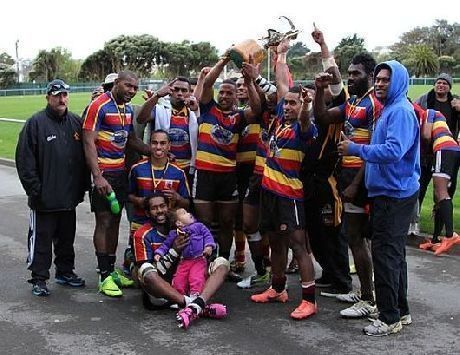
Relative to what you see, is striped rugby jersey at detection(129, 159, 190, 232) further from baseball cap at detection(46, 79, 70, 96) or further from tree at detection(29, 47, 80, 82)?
tree at detection(29, 47, 80, 82)

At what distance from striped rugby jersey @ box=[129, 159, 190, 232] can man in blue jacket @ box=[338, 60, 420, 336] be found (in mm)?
1847

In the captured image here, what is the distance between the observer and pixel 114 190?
6.21 metres

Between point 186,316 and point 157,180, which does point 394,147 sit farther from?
point 157,180

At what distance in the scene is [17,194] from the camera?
11.6m

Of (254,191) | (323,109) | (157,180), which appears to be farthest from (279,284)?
(323,109)

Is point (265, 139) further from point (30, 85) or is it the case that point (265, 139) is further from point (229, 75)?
point (30, 85)

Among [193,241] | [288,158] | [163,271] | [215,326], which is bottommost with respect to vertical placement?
[215,326]

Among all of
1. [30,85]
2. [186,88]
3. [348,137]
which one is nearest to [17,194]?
→ [186,88]

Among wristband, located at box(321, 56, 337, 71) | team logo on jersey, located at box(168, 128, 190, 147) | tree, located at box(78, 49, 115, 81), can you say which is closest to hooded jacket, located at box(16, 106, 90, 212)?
team logo on jersey, located at box(168, 128, 190, 147)

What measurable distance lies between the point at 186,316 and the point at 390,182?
190cm

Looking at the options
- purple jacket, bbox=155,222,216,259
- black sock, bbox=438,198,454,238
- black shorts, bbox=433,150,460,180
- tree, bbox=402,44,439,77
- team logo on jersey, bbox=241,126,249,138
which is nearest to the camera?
purple jacket, bbox=155,222,216,259

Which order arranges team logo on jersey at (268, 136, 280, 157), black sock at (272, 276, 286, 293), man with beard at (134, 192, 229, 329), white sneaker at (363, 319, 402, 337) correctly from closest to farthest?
white sneaker at (363, 319, 402, 337) → man with beard at (134, 192, 229, 329) → team logo on jersey at (268, 136, 280, 157) → black sock at (272, 276, 286, 293)

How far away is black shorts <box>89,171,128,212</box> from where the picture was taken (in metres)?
6.16

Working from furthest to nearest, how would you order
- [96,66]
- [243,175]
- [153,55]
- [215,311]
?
1. [96,66]
2. [153,55]
3. [243,175]
4. [215,311]
